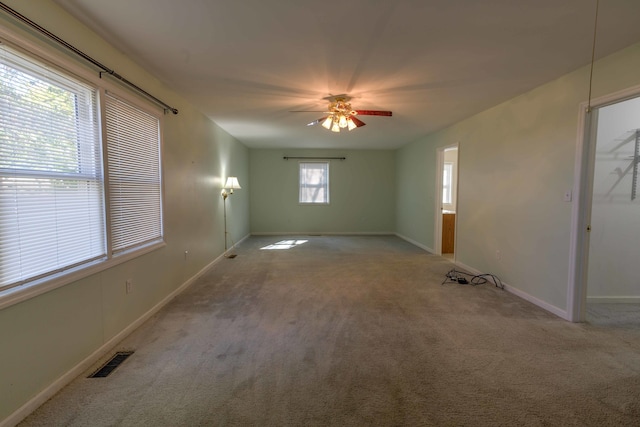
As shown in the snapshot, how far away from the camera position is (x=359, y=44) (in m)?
2.23

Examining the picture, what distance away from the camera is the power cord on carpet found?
3827 millimetres

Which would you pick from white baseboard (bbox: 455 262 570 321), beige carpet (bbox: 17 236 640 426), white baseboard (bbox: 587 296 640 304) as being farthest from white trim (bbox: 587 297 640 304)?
beige carpet (bbox: 17 236 640 426)

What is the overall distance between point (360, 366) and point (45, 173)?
2424 mm

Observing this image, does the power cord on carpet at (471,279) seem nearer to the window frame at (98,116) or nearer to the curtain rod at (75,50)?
the window frame at (98,116)

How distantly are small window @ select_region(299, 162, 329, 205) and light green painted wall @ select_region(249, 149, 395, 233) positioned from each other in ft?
0.55

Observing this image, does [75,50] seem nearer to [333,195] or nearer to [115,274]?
[115,274]

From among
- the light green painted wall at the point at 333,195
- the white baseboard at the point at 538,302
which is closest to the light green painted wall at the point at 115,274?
the light green painted wall at the point at 333,195

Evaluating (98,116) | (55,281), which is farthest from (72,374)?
(98,116)

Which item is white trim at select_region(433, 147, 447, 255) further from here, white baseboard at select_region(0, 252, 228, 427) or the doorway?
white baseboard at select_region(0, 252, 228, 427)

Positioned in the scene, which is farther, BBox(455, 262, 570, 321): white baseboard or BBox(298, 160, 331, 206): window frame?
BBox(298, 160, 331, 206): window frame

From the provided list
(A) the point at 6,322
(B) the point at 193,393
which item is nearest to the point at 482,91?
(B) the point at 193,393

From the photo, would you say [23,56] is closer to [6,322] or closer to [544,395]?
[6,322]

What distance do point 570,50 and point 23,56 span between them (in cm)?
385

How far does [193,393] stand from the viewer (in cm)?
175
